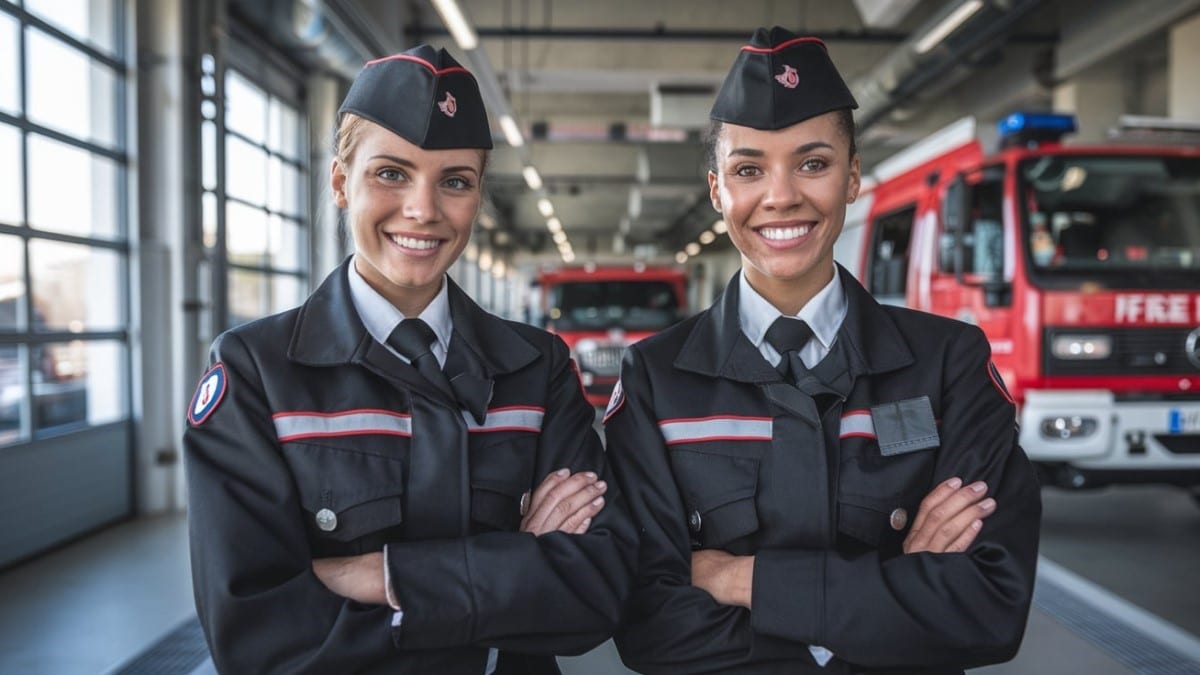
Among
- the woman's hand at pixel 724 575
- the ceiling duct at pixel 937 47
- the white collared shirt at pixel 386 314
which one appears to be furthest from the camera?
the ceiling duct at pixel 937 47

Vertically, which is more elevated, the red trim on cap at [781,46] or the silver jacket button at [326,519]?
the red trim on cap at [781,46]

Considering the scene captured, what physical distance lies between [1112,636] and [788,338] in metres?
2.76

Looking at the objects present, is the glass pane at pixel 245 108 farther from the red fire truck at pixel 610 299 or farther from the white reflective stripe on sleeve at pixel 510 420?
the white reflective stripe on sleeve at pixel 510 420

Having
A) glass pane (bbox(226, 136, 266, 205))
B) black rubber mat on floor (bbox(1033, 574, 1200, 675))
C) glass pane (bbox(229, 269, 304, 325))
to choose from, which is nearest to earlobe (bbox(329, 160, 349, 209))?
black rubber mat on floor (bbox(1033, 574, 1200, 675))

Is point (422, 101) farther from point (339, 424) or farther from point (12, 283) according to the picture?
point (12, 283)

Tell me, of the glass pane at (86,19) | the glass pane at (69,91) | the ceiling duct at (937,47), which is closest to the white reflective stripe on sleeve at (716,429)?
the glass pane at (69,91)

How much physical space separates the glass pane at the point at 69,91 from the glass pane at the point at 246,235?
1900 millimetres

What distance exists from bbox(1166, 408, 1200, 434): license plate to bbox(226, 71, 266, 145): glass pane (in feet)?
23.2

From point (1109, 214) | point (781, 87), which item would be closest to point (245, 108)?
point (1109, 214)

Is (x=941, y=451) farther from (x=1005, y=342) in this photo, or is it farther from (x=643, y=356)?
(x=1005, y=342)

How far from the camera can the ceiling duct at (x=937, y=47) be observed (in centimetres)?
592

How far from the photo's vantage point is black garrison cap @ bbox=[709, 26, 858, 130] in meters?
1.49

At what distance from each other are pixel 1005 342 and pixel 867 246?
218cm

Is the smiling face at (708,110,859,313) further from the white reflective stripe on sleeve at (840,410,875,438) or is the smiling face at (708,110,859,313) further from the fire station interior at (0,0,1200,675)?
the fire station interior at (0,0,1200,675)
